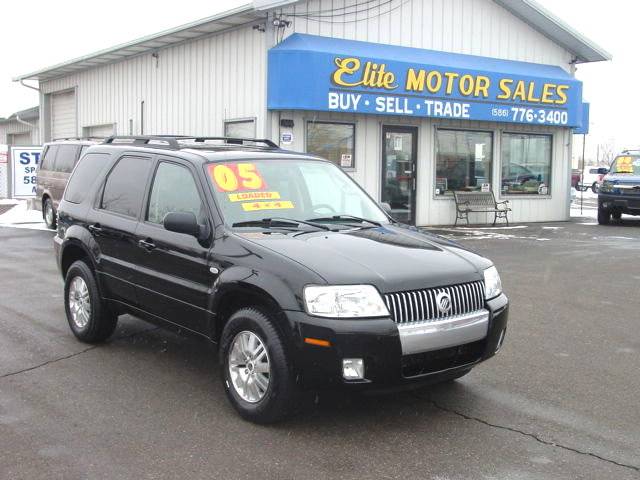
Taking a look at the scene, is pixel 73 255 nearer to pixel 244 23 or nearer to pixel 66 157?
pixel 66 157

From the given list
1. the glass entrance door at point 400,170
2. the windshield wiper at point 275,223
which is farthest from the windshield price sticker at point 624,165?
the windshield wiper at point 275,223

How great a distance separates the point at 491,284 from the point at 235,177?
1973 millimetres

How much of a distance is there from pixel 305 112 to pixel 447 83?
144 inches

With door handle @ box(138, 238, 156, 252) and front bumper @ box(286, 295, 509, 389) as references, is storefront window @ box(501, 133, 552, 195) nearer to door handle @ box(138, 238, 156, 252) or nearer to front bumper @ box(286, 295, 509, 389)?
door handle @ box(138, 238, 156, 252)

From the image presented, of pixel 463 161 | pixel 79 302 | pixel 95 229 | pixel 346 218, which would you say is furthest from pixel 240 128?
pixel 346 218

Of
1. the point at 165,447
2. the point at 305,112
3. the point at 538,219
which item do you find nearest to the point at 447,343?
the point at 165,447

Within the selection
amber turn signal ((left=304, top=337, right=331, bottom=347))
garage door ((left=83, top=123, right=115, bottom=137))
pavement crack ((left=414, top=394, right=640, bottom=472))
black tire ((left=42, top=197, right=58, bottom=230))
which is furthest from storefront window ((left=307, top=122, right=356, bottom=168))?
amber turn signal ((left=304, top=337, right=331, bottom=347))

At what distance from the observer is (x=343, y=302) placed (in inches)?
161

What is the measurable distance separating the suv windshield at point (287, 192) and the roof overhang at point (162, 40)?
9800 mm

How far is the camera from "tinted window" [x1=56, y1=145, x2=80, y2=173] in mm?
15305

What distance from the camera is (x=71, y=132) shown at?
2475 cm

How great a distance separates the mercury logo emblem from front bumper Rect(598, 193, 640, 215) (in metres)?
16.3

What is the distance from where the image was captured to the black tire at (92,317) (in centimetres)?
611

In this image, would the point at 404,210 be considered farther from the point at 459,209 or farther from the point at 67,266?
the point at 67,266
